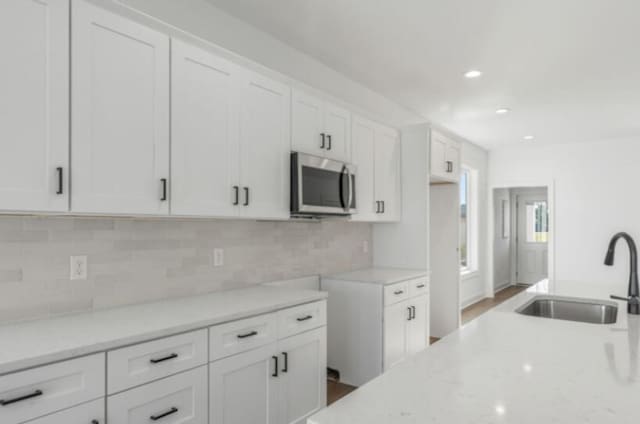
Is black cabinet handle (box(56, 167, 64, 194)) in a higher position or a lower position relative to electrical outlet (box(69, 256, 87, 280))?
higher

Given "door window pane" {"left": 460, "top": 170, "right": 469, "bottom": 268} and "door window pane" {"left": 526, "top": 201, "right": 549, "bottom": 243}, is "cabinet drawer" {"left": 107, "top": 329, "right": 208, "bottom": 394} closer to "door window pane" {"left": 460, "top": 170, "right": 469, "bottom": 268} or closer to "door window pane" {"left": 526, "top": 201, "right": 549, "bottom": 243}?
"door window pane" {"left": 460, "top": 170, "right": 469, "bottom": 268}

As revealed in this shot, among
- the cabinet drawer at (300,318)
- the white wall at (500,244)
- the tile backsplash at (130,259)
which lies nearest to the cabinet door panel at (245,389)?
the cabinet drawer at (300,318)

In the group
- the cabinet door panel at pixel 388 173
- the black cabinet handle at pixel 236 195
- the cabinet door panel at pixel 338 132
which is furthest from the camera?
the cabinet door panel at pixel 388 173

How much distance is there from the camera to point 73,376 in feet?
4.58

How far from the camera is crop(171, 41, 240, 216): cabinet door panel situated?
6.69 feet

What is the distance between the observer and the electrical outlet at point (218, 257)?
262 cm

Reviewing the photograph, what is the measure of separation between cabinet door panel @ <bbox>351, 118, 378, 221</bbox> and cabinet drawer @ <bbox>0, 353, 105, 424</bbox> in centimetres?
232

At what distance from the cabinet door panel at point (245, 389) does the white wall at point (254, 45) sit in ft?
5.40

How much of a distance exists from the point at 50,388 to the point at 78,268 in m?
0.72

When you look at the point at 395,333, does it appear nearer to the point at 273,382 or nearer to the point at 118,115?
the point at 273,382

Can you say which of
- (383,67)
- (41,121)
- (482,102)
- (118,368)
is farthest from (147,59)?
(482,102)

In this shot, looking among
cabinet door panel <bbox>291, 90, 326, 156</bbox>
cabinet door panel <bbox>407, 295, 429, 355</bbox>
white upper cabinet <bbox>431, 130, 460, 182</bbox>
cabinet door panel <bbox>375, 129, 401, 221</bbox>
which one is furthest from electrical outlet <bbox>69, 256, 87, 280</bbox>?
white upper cabinet <bbox>431, 130, 460, 182</bbox>

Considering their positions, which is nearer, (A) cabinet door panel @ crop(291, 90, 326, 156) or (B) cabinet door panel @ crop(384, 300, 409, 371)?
(A) cabinet door panel @ crop(291, 90, 326, 156)

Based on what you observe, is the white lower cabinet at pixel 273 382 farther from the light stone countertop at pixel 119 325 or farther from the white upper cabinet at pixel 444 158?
the white upper cabinet at pixel 444 158
